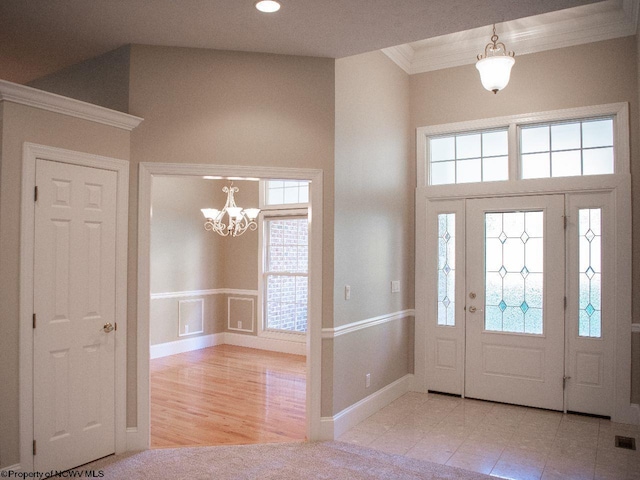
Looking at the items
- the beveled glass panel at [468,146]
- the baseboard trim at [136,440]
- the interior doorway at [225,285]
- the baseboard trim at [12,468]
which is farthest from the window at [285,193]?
the baseboard trim at [12,468]

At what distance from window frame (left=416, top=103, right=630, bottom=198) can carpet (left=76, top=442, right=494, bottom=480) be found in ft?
8.75

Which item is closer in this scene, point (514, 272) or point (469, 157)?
point (514, 272)

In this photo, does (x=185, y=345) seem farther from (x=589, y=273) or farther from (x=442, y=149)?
(x=589, y=273)

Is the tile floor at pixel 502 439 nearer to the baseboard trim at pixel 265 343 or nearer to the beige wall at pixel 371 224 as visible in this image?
the beige wall at pixel 371 224

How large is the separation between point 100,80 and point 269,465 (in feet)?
10.5

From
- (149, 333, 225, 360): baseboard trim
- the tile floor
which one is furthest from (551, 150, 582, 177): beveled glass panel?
(149, 333, 225, 360): baseboard trim

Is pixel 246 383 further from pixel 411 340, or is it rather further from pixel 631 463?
pixel 631 463

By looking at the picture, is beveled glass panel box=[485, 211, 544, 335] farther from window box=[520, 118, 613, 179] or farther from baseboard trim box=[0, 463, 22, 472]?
baseboard trim box=[0, 463, 22, 472]

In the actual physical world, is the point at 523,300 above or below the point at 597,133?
below

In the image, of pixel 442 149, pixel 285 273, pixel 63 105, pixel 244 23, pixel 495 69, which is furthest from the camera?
pixel 285 273

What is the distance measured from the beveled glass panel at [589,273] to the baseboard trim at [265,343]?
3662 mm

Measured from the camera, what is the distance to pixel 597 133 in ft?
14.8

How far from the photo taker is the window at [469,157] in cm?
493

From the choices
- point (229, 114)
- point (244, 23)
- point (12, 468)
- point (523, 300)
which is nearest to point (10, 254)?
point (12, 468)
